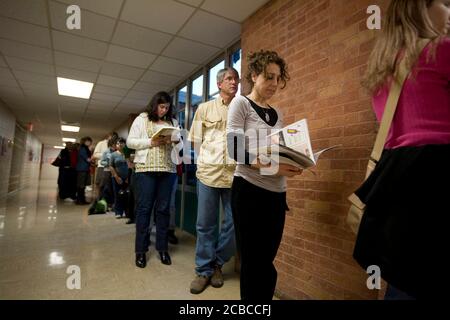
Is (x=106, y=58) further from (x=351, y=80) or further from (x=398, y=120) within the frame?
(x=398, y=120)

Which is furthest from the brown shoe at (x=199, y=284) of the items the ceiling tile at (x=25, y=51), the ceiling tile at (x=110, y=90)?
the ceiling tile at (x=110, y=90)

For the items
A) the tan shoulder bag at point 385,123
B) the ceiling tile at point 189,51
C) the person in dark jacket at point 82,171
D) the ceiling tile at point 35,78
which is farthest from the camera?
the person in dark jacket at point 82,171

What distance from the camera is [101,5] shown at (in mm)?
2600

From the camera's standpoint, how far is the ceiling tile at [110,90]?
521 cm

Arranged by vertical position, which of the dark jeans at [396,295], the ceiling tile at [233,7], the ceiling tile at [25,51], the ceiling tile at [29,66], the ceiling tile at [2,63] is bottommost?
the dark jeans at [396,295]

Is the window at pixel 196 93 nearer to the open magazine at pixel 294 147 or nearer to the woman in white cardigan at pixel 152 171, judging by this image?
the woman in white cardigan at pixel 152 171

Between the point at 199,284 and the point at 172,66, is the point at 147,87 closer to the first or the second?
the point at 172,66

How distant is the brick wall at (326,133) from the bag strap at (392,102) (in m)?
0.75

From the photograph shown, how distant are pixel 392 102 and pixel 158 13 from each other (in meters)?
2.66

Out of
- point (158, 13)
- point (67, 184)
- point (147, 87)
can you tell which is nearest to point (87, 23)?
point (158, 13)

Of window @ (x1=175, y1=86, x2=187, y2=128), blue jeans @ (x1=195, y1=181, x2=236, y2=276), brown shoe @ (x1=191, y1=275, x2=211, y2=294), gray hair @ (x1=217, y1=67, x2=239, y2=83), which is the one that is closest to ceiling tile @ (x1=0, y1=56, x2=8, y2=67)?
window @ (x1=175, y1=86, x2=187, y2=128)

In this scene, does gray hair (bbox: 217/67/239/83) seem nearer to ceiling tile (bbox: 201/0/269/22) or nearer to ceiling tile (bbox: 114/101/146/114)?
ceiling tile (bbox: 201/0/269/22)
